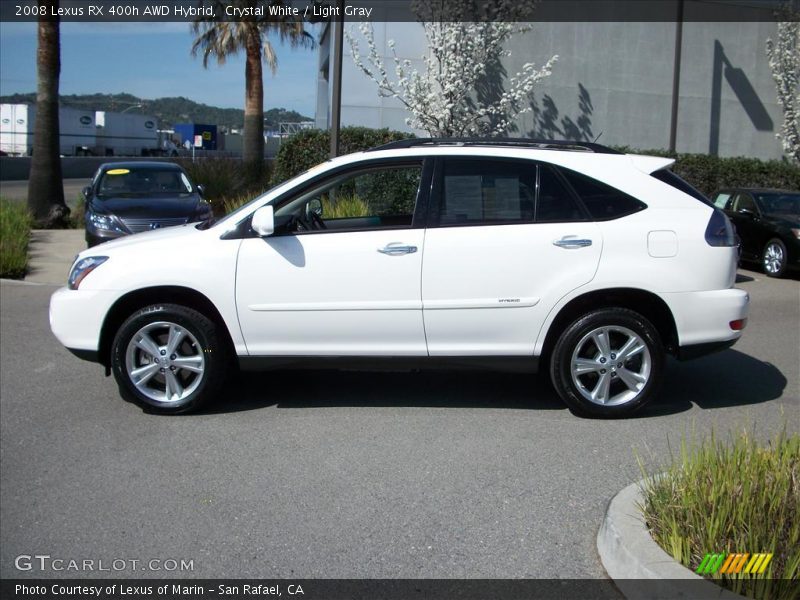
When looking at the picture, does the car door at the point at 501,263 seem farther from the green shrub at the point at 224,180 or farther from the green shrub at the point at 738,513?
the green shrub at the point at 224,180

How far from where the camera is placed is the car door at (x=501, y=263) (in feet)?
19.3

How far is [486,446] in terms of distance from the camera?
5.54 meters

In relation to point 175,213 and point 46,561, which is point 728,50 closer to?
point 175,213

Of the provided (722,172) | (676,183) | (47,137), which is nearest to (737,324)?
(676,183)

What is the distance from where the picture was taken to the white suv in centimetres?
589

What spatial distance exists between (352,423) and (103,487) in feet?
5.83

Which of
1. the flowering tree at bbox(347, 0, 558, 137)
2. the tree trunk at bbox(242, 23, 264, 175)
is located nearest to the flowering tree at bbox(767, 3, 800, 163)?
the flowering tree at bbox(347, 0, 558, 137)

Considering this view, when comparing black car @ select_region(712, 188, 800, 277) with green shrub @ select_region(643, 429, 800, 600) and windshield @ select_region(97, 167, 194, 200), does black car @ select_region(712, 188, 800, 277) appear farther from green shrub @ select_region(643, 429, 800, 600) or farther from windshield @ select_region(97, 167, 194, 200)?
green shrub @ select_region(643, 429, 800, 600)

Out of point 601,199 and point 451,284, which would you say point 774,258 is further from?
point 451,284

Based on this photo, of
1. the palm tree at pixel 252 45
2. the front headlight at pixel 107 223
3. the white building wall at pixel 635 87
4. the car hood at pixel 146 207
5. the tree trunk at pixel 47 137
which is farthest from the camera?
the palm tree at pixel 252 45

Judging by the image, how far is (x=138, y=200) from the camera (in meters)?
14.1

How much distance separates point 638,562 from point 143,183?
13.1 m

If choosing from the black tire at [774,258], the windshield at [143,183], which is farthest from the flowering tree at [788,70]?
the windshield at [143,183]

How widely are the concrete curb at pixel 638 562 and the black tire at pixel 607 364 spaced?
178cm
